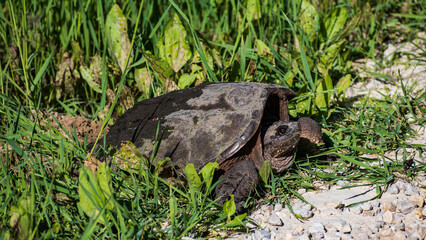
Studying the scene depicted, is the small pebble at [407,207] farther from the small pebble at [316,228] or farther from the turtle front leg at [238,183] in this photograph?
the turtle front leg at [238,183]

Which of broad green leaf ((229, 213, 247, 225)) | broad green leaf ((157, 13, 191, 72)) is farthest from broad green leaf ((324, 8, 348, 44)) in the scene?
broad green leaf ((229, 213, 247, 225))

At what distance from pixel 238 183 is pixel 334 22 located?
6.85ft

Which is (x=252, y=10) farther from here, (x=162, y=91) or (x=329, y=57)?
(x=162, y=91)

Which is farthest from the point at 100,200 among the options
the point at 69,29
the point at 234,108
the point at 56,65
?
the point at 69,29

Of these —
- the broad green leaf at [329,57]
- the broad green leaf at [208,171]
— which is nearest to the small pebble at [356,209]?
the broad green leaf at [208,171]

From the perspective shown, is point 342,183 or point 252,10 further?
point 252,10

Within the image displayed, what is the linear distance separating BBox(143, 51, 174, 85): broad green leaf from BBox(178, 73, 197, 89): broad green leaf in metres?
0.10

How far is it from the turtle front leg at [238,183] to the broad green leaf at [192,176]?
5.7 inches

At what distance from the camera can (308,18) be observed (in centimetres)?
398

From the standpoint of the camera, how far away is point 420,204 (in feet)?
7.68

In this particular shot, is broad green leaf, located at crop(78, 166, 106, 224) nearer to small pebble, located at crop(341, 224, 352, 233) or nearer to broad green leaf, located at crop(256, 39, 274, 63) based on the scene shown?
small pebble, located at crop(341, 224, 352, 233)

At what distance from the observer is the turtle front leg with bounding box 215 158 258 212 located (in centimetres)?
243

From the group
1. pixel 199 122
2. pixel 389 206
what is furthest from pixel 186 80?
pixel 389 206

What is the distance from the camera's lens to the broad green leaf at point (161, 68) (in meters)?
3.42
